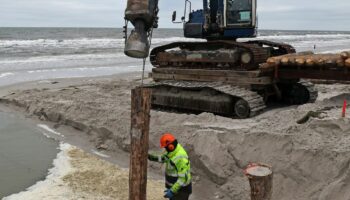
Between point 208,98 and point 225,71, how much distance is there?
0.98m

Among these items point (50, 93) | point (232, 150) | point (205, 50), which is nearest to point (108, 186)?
point (232, 150)

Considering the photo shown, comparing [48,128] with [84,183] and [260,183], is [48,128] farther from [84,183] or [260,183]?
[260,183]

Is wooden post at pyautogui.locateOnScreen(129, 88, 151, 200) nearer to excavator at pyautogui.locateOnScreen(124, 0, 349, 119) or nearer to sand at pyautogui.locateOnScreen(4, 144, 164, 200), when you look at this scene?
sand at pyautogui.locateOnScreen(4, 144, 164, 200)

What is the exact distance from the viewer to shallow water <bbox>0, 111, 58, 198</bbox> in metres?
8.37

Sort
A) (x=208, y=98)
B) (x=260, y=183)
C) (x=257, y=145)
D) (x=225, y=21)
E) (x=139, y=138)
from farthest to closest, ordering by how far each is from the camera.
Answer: (x=225, y=21) → (x=208, y=98) → (x=257, y=145) → (x=139, y=138) → (x=260, y=183)

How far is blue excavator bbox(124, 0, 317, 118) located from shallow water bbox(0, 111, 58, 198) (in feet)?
11.9

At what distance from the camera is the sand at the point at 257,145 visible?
7379 millimetres

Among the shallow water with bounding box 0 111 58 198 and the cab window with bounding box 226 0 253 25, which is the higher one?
the cab window with bounding box 226 0 253 25

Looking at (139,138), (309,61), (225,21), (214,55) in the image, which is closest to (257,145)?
(139,138)

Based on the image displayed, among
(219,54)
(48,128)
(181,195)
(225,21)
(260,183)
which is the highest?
(225,21)

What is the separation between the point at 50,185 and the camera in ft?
26.6

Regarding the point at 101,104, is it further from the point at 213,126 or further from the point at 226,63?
the point at 213,126

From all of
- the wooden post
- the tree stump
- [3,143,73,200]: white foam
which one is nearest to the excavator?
[3,143,73,200]: white foam

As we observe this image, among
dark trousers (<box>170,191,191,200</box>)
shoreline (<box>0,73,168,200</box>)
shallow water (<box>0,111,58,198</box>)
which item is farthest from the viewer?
shallow water (<box>0,111,58,198</box>)
